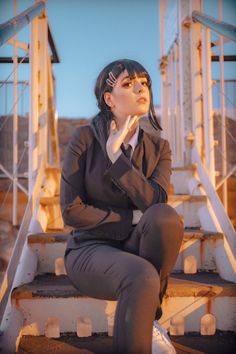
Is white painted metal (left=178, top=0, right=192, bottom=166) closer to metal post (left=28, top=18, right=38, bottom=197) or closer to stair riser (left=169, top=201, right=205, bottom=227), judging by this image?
stair riser (left=169, top=201, right=205, bottom=227)

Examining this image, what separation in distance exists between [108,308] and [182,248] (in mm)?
480

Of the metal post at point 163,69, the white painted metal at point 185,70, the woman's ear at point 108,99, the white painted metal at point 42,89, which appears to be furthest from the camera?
the metal post at point 163,69

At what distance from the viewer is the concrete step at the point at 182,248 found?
5.81 ft

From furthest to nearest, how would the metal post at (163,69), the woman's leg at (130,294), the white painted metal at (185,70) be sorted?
the metal post at (163,69) < the white painted metal at (185,70) < the woman's leg at (130,294)

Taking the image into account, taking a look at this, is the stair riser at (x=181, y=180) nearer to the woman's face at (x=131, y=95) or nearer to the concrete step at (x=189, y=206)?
the concrete step at (x=189, y=206)

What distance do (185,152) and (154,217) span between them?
1.68m

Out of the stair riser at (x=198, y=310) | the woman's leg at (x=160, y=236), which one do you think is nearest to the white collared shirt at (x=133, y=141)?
the woman's leg at (x=160, y=236)

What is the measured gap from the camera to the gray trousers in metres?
0.95

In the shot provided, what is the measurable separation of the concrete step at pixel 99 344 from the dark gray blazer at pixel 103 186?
1.28 feet

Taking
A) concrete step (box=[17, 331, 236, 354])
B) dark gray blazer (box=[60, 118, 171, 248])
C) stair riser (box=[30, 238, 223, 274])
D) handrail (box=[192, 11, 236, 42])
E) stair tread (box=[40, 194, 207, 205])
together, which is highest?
handrail (box=[192, 11, 236, 42])

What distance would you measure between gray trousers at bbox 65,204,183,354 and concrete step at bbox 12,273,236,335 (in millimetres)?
296

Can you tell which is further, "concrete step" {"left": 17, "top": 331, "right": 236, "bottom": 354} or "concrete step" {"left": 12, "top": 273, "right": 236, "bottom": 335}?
"concrete step" {"left": 12, "top": 273, "right": 236, "bottom": 335}

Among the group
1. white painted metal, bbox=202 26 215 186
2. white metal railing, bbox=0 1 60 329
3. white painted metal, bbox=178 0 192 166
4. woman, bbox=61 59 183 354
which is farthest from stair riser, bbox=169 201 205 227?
woman, bbox=61 59 183 354

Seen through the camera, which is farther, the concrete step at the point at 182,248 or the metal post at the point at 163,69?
the metal post at the point at 163,69
